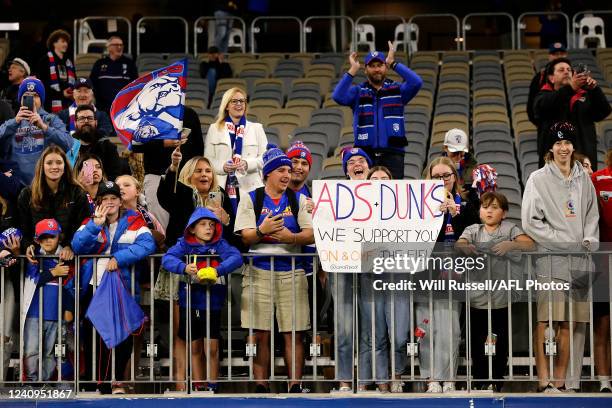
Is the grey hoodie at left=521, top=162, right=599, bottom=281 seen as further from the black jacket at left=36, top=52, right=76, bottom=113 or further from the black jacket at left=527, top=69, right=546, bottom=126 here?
the black jacket at left=36, top=52, right=76, bottom=113

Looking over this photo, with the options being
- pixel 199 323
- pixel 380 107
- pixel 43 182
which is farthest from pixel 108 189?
pixel 380 107

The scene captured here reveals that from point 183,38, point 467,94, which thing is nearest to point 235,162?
point 467,94

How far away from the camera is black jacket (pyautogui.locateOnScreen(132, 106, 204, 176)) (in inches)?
492

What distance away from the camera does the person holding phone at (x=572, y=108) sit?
13391mm

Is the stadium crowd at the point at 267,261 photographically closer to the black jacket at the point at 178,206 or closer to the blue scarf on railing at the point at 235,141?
the black jacket at the point at 178,206

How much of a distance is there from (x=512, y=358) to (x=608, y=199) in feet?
5.20

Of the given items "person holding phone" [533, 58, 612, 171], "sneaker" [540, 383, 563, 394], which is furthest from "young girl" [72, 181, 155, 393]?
"person holding phone" [533, 58, 612, 171]

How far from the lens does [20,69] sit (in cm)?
1614

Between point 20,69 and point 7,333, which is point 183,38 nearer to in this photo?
point 20,69

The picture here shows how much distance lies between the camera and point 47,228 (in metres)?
10.8

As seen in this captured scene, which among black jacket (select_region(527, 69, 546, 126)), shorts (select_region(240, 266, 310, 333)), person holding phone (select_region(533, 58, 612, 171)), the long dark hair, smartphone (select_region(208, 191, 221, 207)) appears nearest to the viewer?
shorts (select_region(240, 266, 310, 333))

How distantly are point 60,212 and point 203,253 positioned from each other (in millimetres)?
1374

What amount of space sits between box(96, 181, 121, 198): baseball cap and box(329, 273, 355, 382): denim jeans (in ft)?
6.23

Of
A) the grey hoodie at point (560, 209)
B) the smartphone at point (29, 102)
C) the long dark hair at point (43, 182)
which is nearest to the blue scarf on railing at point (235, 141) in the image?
the long dark hair at point (43, 182)
